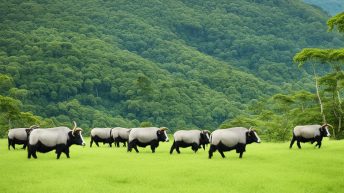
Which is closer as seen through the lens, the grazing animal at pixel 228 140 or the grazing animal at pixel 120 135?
the grazing animal at pixel 228 140

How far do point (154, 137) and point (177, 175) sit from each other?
10.8 m

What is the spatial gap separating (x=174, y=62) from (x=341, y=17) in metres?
165

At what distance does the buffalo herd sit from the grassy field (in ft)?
3.63

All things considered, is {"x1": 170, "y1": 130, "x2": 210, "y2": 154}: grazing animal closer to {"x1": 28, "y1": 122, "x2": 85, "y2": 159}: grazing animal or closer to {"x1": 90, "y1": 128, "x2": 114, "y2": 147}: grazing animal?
{"x1": 28, "y1": 122, "x2": 85, "y2": 159}: grazing animal

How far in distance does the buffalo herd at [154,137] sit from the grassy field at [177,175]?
43.6 inches

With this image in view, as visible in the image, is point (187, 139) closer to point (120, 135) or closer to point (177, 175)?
point (120, 135)

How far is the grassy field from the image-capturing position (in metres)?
14.2

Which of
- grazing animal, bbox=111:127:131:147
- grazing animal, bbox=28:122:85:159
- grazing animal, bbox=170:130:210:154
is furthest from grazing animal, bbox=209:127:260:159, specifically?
grazing animal, bbox=111:127:131:147

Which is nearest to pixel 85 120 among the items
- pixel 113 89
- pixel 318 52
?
pixel 113 89

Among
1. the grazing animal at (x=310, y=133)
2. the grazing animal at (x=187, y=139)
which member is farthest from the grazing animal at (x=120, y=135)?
the grazing animal at (x=310, y=133)

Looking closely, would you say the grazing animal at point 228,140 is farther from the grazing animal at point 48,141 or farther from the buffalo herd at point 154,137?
the grazing animal at point 48,141

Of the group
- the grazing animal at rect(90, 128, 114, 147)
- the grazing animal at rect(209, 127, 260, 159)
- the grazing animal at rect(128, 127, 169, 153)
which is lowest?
the grazing animal at rect(90, 128, 114, 147)

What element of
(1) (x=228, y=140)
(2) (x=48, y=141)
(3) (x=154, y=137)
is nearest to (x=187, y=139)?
(3) (x=154, y=137)

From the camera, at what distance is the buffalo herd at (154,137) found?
22.1 m
